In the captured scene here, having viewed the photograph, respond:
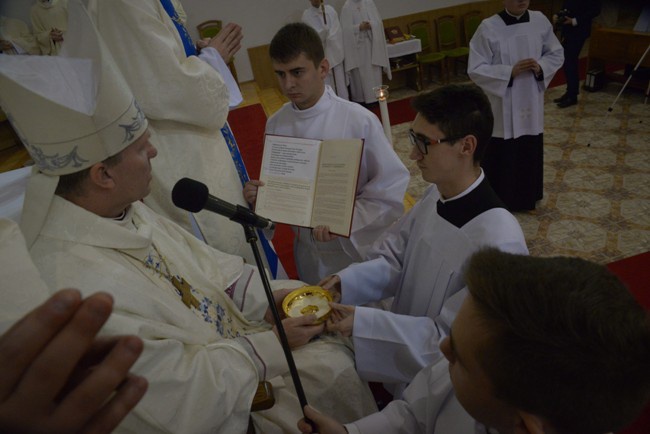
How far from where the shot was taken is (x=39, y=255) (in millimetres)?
1336

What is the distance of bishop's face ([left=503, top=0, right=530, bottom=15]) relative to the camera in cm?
383

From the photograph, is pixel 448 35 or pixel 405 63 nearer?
pixel 405 63

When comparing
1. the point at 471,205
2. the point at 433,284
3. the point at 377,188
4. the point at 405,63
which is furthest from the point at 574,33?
the point at 433,284

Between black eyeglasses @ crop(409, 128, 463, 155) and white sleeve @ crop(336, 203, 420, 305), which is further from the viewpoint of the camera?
white sleeve @ crop(336, 203, 420, 305)

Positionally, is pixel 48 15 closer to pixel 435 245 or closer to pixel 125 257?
pixel 125 257

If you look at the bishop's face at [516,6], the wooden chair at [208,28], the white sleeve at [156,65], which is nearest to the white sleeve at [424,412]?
the white sleeve at [156,65]

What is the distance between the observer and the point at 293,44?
2.42 metres

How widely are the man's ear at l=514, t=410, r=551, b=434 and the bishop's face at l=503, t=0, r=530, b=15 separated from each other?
13.3 ft

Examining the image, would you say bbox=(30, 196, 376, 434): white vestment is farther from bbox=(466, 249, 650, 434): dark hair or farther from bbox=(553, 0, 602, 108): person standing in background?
bbox=(553, 0, 602, 108): person standing in background

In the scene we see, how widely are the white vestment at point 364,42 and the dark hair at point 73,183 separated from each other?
25.1 ft

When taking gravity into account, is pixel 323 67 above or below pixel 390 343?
above

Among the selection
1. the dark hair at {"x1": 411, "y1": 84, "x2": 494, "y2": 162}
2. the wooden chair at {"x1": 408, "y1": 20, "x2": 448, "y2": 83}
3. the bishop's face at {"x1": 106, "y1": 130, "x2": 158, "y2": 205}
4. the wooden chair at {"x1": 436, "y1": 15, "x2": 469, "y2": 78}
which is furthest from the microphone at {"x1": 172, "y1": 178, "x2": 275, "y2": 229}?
the wooden chair at {"x1": 436, "y1": 15, "x2": 469, "y2": 78}

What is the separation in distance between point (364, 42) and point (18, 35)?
22.1 feet

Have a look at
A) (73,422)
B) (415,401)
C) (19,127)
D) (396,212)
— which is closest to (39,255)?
(19,127)
